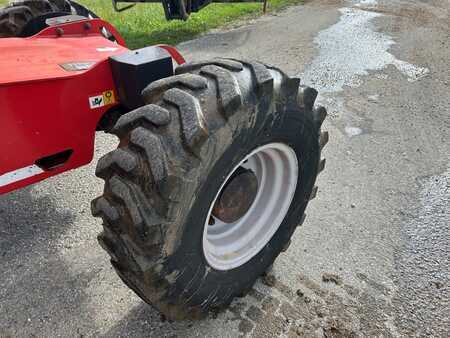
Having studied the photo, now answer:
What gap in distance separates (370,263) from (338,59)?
3.89m

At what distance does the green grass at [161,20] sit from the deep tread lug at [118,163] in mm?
5209

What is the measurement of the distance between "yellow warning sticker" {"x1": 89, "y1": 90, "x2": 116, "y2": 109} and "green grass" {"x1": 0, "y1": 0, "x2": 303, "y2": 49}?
459cm

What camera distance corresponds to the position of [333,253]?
2625mm

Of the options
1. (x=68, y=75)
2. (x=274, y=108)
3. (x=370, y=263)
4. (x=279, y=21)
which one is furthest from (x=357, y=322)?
(x=279, y=21)

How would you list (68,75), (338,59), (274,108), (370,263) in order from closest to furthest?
(274,108), (68,75), (370,263), (338,59)

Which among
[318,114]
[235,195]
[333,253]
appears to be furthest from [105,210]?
[333,253]

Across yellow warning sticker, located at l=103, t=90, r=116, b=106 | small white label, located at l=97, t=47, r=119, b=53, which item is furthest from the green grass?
yellow warning sticker, located at l=103, t=90, r=116, b=106

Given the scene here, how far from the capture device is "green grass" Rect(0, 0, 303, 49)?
6875 millimetres

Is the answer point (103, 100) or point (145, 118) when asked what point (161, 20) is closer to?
point (103, 100)

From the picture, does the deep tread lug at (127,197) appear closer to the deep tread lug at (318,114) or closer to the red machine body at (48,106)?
the red machine body at (48,106)

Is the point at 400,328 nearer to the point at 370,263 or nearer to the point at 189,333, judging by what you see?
the point at 370,263

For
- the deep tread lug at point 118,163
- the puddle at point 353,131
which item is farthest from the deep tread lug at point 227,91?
the puddle at point 353,131

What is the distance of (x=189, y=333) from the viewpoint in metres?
2.13

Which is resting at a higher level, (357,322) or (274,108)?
(274,108)
